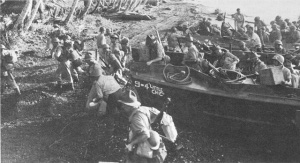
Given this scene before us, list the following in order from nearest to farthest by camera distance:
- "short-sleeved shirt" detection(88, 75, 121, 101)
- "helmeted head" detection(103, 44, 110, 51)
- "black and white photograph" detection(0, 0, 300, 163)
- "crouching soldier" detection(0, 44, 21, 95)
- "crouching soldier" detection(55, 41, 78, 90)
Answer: "black and white photograph" detection(0, 0, 300, 163), "short-sleeved shirt" detection(88, 75, 121, 101), "crouching soldier" detection(0, 44, 21, 95), "crouching soldier" detection(55, 41, 78, 90), "helmeted head" detection(103, 44, 110, 51)

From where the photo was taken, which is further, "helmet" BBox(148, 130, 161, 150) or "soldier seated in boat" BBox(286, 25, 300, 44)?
"soldier seated in boat" BBox(286, 25, 300, 44)

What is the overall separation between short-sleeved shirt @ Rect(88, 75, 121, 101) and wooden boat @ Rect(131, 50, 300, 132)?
4.29ft

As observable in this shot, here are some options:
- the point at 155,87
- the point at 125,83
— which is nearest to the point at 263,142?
the point at 155,87

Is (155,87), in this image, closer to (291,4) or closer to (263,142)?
(263,142)

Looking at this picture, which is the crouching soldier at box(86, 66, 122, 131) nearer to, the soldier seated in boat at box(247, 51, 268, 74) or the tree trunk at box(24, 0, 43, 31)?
the soldier seated in boat at box(247, 51, 268, 74)

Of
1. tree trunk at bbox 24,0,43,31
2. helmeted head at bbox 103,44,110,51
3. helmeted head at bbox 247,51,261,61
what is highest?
tree trunk at bbox 24,0,43,31

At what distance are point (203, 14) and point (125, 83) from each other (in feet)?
50.1

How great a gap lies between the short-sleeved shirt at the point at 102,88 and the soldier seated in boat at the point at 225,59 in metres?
3.01

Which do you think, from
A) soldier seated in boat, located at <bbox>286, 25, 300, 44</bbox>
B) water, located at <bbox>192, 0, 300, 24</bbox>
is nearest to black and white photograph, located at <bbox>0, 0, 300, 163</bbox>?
soldier seated in boat, located at <bbox>286, 25, 300, 44</bbox>

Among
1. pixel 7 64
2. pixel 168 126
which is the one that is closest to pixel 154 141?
pixel 168 126

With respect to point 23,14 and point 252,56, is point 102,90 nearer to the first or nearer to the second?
point 252,56

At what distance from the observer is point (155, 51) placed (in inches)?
328

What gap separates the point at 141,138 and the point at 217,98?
3025mm

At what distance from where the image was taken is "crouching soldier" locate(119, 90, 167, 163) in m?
4.46
